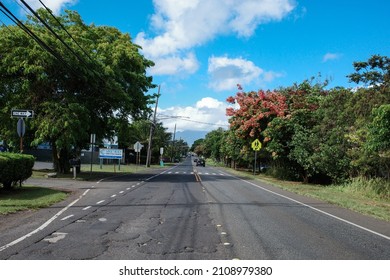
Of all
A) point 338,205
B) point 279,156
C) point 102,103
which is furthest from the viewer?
point 279,156

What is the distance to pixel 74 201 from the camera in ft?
46.5

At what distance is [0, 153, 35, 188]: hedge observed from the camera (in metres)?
14.4

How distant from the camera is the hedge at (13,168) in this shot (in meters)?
14.4

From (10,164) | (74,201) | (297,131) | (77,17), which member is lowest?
(74,201)

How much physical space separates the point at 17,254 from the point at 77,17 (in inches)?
981

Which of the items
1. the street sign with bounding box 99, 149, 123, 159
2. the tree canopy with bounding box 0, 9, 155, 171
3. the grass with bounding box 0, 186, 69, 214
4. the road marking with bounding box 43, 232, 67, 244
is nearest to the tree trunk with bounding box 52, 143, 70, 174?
the tree canopy with bounding box 0, 9, 155, 171

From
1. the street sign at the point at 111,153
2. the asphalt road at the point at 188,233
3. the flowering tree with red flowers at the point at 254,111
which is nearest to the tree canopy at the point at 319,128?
the flowering tree with red flowers at the point at 254,111

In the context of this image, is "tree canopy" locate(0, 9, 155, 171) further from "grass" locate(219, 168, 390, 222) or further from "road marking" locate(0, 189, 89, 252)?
"grass" locate(219, 168, 390, 222)

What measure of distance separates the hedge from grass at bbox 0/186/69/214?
0.53m

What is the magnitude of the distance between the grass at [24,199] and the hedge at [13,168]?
0.53 meters

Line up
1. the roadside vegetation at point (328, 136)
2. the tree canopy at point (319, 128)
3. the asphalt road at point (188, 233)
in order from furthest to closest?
the tree canopy at point (319, 128) → the roadside vegetation at point (328, 136) → the asphalt road at point (188, 233)

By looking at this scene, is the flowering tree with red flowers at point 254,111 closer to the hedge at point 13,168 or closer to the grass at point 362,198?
the grass at point 362,198
